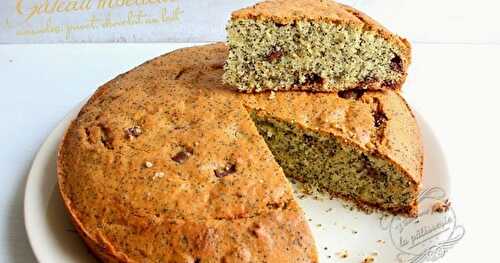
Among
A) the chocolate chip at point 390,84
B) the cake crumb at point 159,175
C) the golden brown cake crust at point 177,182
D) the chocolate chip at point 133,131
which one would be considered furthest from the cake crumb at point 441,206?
the chocolate chip at point 133,131

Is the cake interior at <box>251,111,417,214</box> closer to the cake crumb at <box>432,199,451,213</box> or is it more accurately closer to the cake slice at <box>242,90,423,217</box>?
the cake slice at <box>242,90,423,217</box>

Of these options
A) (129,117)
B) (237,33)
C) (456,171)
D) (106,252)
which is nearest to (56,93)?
(129,117)

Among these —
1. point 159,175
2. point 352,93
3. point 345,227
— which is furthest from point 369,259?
point 159,175

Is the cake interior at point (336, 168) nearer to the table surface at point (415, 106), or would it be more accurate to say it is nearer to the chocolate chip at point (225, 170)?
the table surface at point (415, 106)

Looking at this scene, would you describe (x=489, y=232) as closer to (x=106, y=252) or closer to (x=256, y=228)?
(x=256, y=228)

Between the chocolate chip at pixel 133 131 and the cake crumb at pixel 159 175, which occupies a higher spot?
the chocolate chip at pixel 133 131

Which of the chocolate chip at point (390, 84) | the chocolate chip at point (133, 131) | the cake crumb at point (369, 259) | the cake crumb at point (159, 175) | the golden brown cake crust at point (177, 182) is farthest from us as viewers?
the chocolate chip at point (390, 84)

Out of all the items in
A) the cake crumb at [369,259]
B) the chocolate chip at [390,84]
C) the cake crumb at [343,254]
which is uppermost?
the chocolate chip at [390,84]
